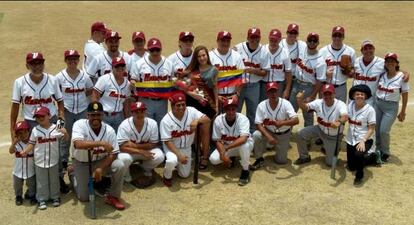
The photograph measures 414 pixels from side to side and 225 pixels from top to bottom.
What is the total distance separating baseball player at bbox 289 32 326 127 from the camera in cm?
861

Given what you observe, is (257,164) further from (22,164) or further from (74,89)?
(22,164)

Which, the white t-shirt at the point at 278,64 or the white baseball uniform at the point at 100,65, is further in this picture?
the white t-shirt at the point at 278,64

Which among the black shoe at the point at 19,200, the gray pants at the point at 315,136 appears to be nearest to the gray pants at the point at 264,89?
the gray pants at the point at 315,136

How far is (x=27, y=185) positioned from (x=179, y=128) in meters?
2.33

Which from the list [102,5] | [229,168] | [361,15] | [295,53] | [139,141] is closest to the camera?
[139,141]

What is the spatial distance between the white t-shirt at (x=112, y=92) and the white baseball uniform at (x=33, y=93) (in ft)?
2.20

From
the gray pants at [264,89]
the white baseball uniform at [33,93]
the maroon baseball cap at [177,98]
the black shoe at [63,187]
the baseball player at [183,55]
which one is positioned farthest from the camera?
the gray pants at [264,89]

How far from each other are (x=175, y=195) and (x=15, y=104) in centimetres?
262

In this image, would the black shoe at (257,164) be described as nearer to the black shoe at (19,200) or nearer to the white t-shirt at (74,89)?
the white t-shirt at (74,89)

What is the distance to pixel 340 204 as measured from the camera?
270 inches

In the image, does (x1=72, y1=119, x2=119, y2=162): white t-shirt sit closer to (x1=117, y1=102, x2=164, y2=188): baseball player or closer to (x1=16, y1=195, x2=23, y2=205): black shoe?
(x1=117, y1=102, x2=164, y2=188): baseball player

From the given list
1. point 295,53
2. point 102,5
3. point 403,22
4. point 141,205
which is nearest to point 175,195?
point 141,205

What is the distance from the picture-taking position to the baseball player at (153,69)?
7.75 metres

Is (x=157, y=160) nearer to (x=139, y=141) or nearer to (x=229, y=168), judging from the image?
(x=139, y=141)
